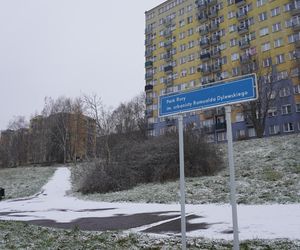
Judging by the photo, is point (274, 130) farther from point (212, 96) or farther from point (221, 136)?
point (212, 96)

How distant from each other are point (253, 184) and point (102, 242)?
11549mm

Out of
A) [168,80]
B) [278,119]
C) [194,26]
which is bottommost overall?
A: [278,119]

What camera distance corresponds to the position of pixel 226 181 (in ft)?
63.6

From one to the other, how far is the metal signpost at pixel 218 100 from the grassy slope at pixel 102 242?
190cm

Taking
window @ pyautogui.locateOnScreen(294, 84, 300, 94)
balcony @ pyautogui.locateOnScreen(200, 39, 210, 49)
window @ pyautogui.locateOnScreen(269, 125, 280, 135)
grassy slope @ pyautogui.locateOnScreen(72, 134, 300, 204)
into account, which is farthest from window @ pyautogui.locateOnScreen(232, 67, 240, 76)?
grassy slope @ pyautogui.locateOnScreen(72, 134, 300, 204)

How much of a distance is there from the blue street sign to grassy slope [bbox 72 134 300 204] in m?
8.95

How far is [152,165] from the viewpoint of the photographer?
24.9 meters

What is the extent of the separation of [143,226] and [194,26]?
63266mm

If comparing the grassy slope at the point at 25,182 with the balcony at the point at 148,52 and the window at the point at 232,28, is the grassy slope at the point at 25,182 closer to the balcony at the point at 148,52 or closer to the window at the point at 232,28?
the window at the point at 232,28

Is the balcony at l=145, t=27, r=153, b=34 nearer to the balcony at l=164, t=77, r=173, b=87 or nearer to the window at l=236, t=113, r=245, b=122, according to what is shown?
the balcony at l=164, t=77, r=173, b=87

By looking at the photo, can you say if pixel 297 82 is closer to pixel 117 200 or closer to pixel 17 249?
pixel 117 200

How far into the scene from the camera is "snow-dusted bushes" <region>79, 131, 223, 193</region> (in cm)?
2378

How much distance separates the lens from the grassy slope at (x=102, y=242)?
7.12 meters

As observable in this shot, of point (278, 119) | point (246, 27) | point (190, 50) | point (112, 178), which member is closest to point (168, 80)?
point (190, 50)
